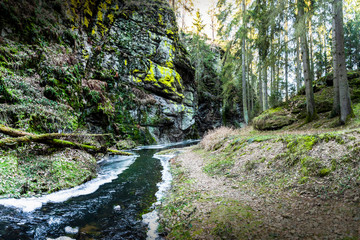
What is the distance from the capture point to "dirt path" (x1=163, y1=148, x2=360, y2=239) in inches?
107

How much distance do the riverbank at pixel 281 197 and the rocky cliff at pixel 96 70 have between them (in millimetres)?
8729

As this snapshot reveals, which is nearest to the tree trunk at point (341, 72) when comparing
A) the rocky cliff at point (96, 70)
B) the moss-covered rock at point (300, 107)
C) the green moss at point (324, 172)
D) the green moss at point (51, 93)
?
the moss-covered rock at point (300, 107)

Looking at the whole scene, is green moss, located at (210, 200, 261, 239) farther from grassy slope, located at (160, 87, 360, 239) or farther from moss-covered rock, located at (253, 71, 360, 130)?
moss-covered rock, located at (253, 71, 360, 130)

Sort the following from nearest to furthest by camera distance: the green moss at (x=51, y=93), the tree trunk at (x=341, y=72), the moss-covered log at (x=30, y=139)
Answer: the moss-covered log at (x=30, y=139)
the tree trunk at (x=341, y=72)
the green moss at (x=51, y=93)

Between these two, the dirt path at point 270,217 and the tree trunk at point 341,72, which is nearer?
the dirt path at point 270,217

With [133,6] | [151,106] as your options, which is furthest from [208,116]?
[133,6]

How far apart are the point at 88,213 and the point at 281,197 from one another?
490 centimetres

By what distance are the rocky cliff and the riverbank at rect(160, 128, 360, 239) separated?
344 inches

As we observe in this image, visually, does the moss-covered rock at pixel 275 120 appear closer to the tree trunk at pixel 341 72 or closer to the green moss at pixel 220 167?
the tree trunk at pixel 341 72

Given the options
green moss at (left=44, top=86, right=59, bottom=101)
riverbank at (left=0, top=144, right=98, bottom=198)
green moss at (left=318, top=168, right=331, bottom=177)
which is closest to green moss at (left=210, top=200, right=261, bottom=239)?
green moss at (left=318, top=168, right=331, bottom=177)

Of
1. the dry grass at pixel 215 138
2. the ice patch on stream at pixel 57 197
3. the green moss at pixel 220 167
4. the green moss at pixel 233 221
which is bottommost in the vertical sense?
the ice patch on stream at pixel 57 197

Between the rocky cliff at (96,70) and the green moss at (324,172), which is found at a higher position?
the rocky cliff at (96,70)

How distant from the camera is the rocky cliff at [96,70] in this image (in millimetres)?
9875

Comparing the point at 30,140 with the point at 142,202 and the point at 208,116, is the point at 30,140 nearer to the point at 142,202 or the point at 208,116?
the point at 142,202
